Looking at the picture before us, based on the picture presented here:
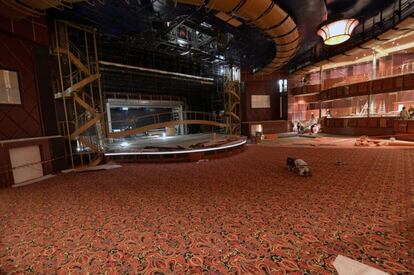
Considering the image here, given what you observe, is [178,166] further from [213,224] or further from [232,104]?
[232,104]

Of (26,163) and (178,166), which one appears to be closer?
(26,163)

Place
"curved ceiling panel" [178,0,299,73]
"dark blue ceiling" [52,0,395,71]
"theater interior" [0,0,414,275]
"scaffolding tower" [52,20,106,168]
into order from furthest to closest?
"scaffolding tower" [52,20,106,168] → "dark blue ceiling" [52,0,395,71] → "curved ceiling panel" [178,0,299,73] → "theater interior" [0,0,414,275]

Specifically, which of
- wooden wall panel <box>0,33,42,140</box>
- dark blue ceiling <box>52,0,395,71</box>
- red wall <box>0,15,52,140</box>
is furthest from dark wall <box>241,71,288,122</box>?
wooden wall panel <box>0,33,42,140</box>

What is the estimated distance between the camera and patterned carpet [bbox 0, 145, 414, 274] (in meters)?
1.94

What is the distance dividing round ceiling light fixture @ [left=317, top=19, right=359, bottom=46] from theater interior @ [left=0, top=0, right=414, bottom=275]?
3cm

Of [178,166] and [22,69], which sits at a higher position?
[22,69]

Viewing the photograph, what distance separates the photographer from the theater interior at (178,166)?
2.09 m

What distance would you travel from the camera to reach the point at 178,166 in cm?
621

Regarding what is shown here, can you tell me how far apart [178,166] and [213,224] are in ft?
12.2

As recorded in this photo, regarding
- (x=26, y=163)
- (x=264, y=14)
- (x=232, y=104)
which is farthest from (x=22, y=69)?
(x=232, y=104)

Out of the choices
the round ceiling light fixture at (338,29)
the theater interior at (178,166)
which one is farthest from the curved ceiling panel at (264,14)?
the round ceiling light fixture at (338,29)

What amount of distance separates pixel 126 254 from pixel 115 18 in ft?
22.3

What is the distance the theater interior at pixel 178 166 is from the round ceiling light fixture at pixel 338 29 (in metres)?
0.03

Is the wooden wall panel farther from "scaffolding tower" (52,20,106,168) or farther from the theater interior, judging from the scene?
"scaffolding tower" (52,20,106,168)
